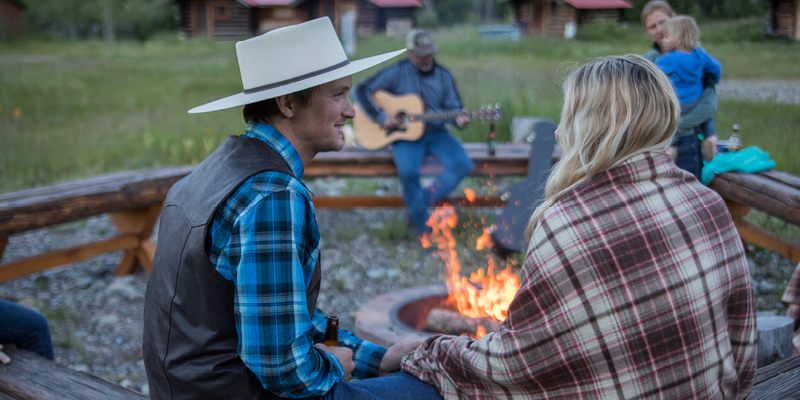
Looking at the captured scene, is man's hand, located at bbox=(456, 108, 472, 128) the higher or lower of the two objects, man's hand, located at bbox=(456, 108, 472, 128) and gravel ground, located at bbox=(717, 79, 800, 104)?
the lower

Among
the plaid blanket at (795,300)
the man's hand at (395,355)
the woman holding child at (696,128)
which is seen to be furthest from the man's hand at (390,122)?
the man's hand at (395,355)

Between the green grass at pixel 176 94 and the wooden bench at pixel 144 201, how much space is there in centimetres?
140

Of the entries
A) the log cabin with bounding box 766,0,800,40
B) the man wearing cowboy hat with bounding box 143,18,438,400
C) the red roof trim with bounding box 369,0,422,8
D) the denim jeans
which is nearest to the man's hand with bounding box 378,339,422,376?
the man wearing cowboy hat with bounding box 143,18,438,400

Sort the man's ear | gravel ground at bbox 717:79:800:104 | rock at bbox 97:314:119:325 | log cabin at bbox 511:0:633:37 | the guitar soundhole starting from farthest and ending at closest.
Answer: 1. log cabin at bbox 511:0:633:37
2. gravel ground at bbox 717:79:800:104
3. the guitar soundhole
4. rock at bbox 97:314:119:325
5. the man's ear

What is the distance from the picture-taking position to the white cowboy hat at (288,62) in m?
1.83

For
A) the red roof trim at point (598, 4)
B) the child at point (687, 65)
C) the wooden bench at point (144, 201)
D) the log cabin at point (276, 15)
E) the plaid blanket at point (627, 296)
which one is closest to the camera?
the plaid blanket at point (627, 296)

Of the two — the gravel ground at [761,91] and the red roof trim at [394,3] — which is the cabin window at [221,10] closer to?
the red roof trim at [394,3]

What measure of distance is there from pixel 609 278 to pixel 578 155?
0.34 meters

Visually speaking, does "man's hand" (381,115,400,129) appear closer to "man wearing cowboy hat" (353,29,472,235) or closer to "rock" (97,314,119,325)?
"man wearing cowboy hat" (353,29,472,235)

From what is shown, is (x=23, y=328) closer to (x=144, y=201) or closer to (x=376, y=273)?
(x=144, y=201)

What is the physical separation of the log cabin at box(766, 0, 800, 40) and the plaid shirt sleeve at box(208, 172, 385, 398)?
6227mm

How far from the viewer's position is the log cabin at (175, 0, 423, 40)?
24.2 m

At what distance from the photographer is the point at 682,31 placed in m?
4.53

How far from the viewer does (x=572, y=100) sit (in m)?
1.61
